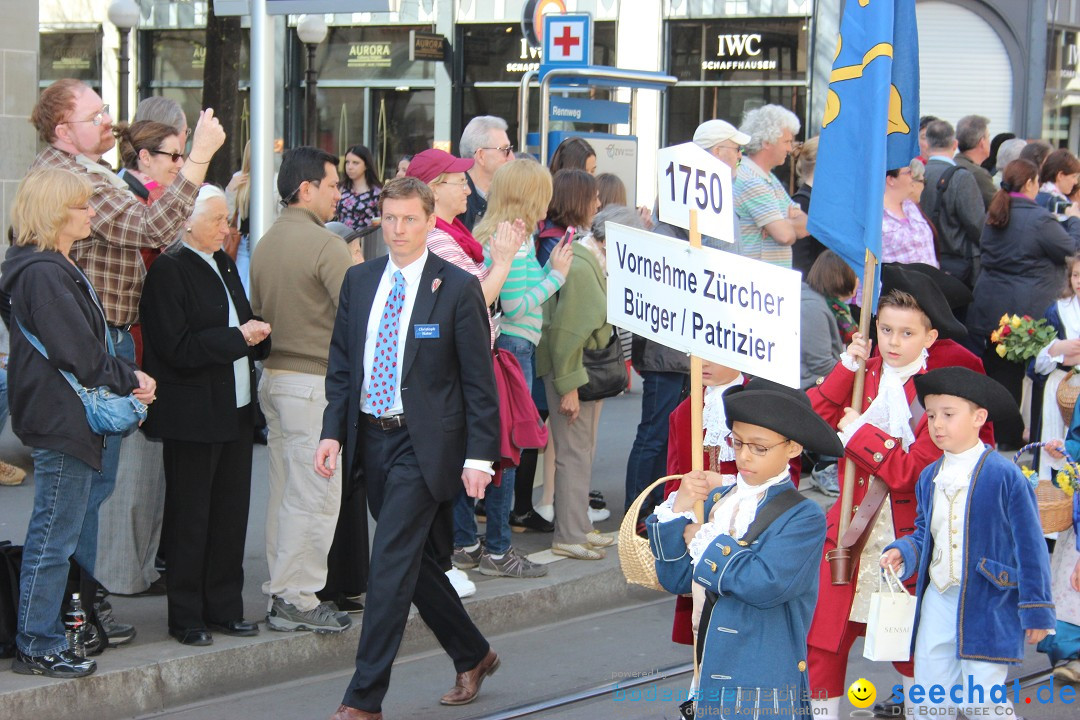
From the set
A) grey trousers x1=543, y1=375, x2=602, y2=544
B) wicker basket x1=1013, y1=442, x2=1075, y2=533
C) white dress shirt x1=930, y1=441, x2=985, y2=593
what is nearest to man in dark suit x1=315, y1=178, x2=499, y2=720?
white dress shirt x1=930, y1=441, x2=985, y2=593

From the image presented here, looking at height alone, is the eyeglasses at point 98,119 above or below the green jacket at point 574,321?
above

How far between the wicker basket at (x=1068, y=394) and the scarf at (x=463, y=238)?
2.91 metres

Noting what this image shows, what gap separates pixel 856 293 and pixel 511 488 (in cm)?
283

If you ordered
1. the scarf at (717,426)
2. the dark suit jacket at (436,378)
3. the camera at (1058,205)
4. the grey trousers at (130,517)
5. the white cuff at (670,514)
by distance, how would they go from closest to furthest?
the white cuff at (670,514), the dark suit jacket at (436,378), the scarf at (717,426), the grey trousers at (130,517), the camera at (1058,205)

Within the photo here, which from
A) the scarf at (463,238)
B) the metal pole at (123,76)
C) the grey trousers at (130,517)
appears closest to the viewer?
the grey trousers at (130,517)

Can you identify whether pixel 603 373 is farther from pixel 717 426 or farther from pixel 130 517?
pixel 130 517

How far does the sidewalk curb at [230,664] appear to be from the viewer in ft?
17.4

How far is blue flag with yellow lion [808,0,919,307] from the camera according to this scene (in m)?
5.17

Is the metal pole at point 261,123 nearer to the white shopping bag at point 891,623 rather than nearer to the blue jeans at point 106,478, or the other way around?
the blue jeans at point 106,478

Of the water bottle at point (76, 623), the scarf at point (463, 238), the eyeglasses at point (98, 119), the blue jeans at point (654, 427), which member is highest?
the eyeglasses at point (98, 119)

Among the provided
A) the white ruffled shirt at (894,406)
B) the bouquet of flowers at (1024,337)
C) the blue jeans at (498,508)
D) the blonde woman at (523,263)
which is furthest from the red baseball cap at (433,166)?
the bouquet of flowers at (1024,337)

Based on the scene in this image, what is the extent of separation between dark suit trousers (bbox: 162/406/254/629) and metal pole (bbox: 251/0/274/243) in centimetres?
176

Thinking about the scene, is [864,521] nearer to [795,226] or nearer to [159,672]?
[159,672]

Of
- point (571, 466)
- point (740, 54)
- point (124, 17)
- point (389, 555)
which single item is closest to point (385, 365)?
point (389, 555)
